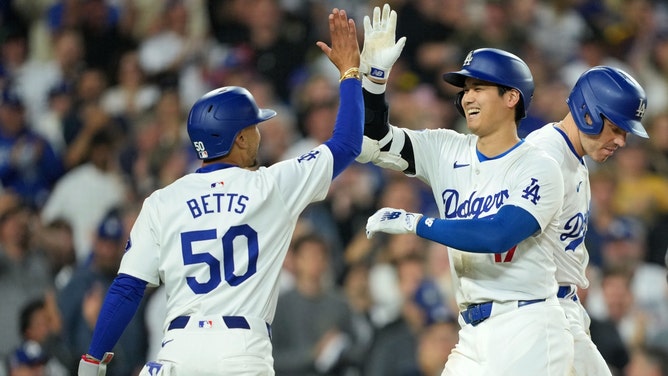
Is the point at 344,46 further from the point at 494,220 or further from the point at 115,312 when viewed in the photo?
the point at 115,312

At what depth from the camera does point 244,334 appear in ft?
12.7

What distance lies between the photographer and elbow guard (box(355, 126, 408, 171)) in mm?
4434

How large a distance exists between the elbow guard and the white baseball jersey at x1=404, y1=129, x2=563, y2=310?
26 cm

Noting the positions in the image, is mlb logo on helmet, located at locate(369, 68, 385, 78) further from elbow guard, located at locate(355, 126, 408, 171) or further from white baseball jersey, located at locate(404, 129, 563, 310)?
white baseball jersey, located at locate(404, 129, 563, 310)

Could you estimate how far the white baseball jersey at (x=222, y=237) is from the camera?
12.8 feet

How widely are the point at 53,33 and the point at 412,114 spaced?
10.9 ft

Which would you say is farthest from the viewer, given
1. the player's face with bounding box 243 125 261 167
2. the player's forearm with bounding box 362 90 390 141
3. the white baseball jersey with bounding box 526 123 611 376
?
the player's forearm with bounding box 362 90 390 141

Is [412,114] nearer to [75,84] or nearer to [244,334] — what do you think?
[75,84]

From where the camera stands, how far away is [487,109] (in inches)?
165

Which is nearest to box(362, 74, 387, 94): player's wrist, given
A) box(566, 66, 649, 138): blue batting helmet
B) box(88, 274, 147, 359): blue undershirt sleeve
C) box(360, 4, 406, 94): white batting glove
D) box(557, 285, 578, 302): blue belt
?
box(360, 4, 406, 94): white batting glove

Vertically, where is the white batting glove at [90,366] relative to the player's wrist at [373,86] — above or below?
below

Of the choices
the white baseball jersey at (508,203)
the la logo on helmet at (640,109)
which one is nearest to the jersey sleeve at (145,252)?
the white baseball jersey at (508,203)

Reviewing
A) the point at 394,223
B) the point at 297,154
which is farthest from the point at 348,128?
the point at 297,154

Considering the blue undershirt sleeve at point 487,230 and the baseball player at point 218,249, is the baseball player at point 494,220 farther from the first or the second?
the baseball player at point 218,249
